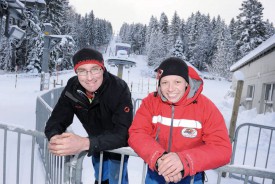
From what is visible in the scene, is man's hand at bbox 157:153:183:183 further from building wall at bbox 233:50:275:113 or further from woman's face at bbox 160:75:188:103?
building wall at bbox 233:50:275:113

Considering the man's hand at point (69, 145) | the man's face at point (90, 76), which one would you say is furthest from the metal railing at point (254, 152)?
the man's hand at point (69, 145)

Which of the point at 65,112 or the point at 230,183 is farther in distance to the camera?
the point at 230,183

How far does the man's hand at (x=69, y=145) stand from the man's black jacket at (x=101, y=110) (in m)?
0.23

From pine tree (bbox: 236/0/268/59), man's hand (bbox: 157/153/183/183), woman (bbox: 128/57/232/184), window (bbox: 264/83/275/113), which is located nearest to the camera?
man's hand (bbox: 157/153/183/183)

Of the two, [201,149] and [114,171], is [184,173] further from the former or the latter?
[114,171]

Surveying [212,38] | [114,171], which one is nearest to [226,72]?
[212,38]

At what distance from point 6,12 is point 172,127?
418 inches

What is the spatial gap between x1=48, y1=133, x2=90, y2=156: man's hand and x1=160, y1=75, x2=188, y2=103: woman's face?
2.56ft

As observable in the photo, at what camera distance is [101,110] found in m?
2.76

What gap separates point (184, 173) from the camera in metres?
1.91

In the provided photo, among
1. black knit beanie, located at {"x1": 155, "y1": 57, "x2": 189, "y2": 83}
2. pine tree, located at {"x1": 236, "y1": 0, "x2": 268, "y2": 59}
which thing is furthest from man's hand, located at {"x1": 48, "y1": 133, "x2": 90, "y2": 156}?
pine tree, located at {"x1": 236, "y1": 0, "x2": 268, "y2": 59}

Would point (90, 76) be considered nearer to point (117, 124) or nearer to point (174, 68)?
point (117, 124)

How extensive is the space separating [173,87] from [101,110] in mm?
832

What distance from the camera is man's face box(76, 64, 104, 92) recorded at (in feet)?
8.87
